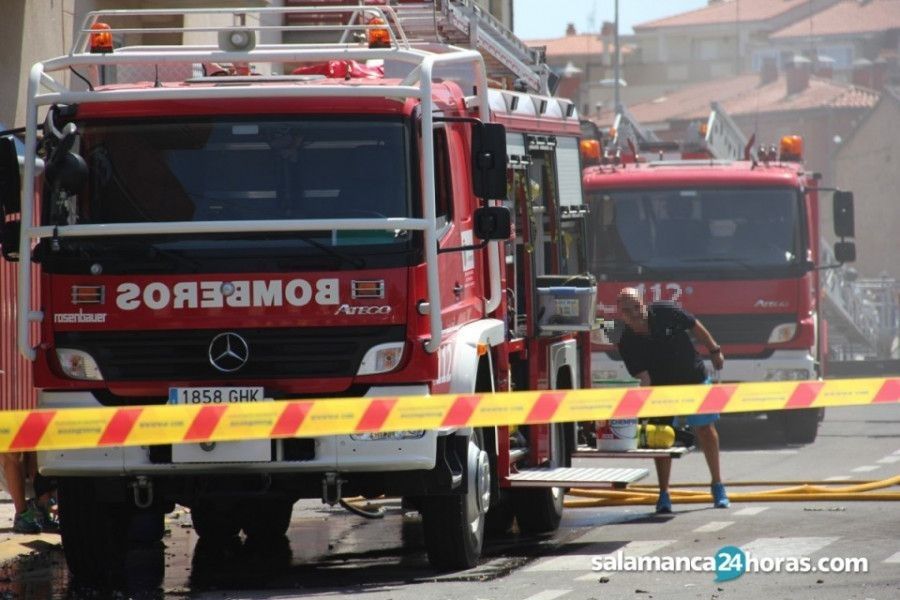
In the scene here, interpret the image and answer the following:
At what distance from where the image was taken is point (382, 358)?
969 centimetres

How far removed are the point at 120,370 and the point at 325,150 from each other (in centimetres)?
152

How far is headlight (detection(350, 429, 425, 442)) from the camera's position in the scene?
9.62 m

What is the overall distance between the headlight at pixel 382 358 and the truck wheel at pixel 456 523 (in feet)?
2.91

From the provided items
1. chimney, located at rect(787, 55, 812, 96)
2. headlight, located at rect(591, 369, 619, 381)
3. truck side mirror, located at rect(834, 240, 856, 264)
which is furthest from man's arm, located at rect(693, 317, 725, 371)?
chimney, located at rect(787, 55, 812, 96)

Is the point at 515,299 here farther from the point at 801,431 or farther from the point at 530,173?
the point at 801,431

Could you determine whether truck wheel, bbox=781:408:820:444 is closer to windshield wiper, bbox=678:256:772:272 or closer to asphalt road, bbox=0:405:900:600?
windshield wiper, bbox=678:256:772:272

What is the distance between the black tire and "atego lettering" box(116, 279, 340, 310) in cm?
305

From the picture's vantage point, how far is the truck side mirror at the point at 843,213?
19.9m

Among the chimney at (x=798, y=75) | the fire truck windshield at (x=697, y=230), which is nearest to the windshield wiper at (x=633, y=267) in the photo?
the fire truck windshield at (x=697, y=230)

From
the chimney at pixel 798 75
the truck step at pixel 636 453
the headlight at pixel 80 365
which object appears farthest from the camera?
the chimney at pixel 798 75

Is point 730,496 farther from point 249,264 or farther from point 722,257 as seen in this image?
point 722,257

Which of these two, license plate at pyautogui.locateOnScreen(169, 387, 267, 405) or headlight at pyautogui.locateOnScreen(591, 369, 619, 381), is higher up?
license plate at pyautogui.locateOnScreen(169, 387, 267, 405)

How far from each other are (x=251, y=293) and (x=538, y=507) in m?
3.65

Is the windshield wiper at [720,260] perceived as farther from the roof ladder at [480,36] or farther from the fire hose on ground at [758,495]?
the fire hose on ground at [758,495]
